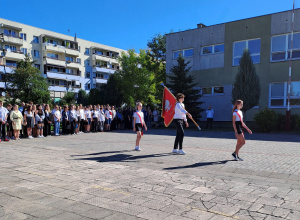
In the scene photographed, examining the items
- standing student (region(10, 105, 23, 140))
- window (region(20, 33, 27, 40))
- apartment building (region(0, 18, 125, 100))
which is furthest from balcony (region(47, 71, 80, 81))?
standing student (region(10, 105, 23, 140))

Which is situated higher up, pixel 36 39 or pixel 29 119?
pixel 36 39

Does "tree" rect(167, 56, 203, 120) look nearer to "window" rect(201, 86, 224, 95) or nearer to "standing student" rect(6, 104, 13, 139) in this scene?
"window" rect(201, 86, 224, 95)

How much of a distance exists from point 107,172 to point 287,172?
14.1ft

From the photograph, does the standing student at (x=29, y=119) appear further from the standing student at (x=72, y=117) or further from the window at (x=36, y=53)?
the window at (x=36, y=53)

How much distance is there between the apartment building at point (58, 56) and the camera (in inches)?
1990

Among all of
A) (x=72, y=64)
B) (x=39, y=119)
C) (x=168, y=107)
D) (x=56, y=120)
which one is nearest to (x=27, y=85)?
(x=56, y=120)

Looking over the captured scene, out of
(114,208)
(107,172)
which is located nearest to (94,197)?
(114,208)

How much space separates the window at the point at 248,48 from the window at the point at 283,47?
1180 millimetres

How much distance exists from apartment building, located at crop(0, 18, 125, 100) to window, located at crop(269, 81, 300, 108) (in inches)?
1380

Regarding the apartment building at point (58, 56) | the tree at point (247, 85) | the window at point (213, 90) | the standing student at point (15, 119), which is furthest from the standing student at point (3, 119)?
the apartment building at point (58, 56)

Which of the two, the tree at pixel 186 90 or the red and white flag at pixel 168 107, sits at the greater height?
the tree at pixel 186 90

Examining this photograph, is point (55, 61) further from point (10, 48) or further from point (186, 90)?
point (186, 90)

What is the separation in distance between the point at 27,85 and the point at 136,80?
72.5 feet

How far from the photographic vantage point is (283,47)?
66.4 feet
